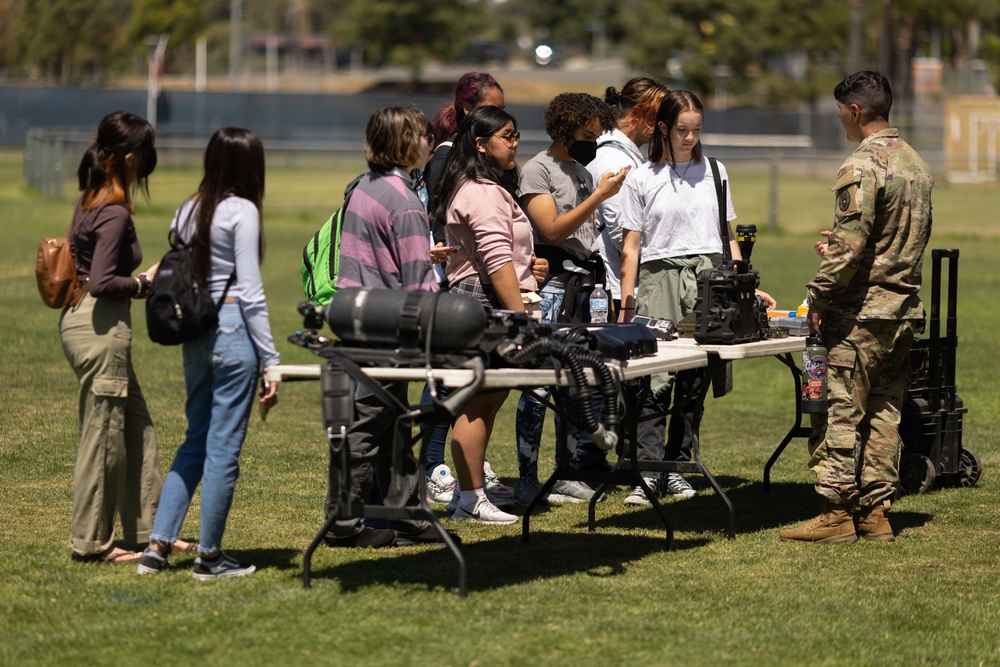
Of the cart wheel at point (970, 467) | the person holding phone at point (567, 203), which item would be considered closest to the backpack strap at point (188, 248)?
the person holding phone at point (567, 203)

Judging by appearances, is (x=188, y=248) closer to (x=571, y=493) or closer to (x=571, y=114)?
(x=571, y=114)

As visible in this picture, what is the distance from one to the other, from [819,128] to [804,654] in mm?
53273

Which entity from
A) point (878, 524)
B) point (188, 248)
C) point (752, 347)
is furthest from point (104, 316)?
point (878, 524)

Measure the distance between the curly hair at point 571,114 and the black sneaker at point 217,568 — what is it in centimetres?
271

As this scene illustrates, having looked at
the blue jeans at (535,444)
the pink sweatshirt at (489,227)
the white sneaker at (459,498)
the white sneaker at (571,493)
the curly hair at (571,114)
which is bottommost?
the white sneaker at (571,493)

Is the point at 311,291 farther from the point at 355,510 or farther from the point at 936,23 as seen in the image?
the point at 936,23

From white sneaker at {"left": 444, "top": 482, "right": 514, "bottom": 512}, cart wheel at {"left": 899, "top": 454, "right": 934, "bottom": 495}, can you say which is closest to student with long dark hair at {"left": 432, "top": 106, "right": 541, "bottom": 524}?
white sneaker at {"left": 444, "top": 482, "right": 514, "bottom": 512}

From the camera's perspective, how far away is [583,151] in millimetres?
7531

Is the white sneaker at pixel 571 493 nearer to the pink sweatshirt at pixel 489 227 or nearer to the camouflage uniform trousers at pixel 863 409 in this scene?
the camouflage uniform trousers at pixel 863 409

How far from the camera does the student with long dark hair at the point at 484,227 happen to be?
6.86m

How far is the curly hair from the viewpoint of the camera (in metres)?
7.43

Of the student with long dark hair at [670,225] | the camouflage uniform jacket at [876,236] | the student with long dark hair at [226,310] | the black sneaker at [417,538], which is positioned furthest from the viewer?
the student with long dark hair at [670,225]

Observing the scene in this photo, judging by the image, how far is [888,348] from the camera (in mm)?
6855

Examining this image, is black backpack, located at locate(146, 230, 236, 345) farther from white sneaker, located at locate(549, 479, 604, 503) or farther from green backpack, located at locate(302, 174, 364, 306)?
white sneaker, located at locate(549, 479, 604, 503)
